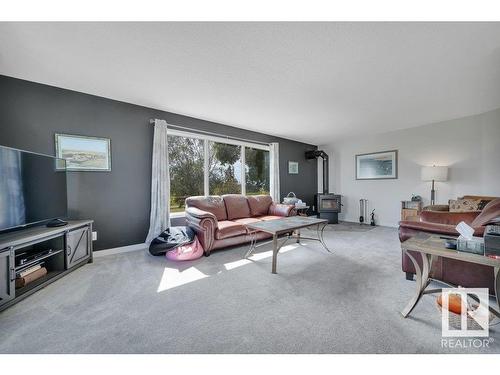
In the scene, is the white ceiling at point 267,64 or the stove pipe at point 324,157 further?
the stove pipe at point 324,157

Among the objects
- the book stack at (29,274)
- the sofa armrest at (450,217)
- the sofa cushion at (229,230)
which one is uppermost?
the sofa armrest at (450,217)

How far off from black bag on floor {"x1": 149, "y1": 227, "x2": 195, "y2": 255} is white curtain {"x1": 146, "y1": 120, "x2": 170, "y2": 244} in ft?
1.14

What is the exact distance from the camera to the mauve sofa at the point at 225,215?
3.02 metres

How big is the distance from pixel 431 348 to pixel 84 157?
13.3 feet

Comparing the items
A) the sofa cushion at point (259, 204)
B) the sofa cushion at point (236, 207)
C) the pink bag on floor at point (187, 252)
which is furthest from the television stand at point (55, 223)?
the sofa cushion at point (259, 204)

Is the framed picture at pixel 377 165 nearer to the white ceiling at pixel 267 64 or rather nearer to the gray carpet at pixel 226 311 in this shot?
the white ceiling at pixel 267 64

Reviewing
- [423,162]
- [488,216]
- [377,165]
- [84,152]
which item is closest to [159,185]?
[84,152]

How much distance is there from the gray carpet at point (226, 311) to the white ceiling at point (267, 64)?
2.28m

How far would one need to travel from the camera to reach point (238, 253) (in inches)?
124

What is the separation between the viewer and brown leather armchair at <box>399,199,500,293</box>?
5.80 ft

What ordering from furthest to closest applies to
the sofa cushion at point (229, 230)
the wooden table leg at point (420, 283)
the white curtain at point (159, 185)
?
1. the white curtain at point (159, 185)
2. the sofa cushion at point (229, 230)
3. the wooden table leg at point (420, 283)

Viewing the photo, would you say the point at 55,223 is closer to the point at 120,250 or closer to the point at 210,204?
the point at 120,250

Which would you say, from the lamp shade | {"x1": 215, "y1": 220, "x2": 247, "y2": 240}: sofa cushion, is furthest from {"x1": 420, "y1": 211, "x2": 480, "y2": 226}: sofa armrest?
the lamp shade

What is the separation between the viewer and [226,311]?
67.1 inches
